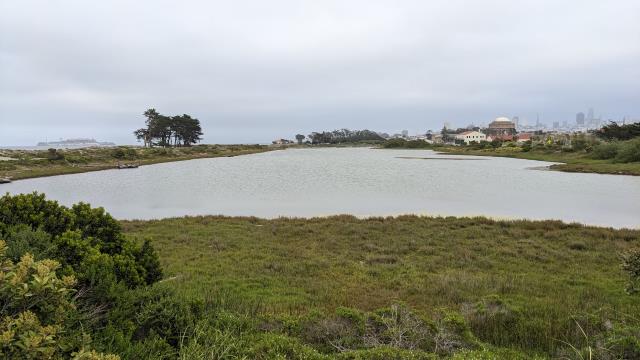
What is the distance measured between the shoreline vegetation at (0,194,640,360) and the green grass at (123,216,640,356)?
39 mm

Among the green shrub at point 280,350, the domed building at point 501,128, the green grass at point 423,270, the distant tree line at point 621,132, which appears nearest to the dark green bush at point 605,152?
the distant tree line at point 621,132

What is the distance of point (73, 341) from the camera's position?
108 inches

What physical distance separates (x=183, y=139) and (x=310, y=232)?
3990 inches

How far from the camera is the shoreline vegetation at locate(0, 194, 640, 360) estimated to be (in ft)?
10.2

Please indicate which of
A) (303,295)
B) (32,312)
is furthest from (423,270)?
(32,312)

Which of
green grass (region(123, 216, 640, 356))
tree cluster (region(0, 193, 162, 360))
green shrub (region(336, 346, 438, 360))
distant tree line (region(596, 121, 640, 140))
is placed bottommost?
green grass (region(123, 216, 640, 356))

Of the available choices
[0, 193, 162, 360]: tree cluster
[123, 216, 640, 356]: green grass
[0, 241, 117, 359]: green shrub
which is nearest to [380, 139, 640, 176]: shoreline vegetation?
[123, 216, 640, 356]: green grass

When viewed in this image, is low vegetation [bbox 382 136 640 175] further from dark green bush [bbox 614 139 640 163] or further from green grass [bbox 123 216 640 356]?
green grass [bbox 123 216 640 356]

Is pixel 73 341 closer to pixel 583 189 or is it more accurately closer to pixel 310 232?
pixel 310 232

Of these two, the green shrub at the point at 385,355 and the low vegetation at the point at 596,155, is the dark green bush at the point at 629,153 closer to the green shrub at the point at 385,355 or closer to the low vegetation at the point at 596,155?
the low vegetation at the point at 596,155

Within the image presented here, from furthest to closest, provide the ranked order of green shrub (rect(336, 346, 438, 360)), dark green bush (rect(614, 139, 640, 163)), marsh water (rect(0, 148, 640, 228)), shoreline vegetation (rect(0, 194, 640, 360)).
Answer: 1. dark green bush (rect(614, 139, 640, 163))
2. marsh water (rect(0, 148, 640, 228))
3. green shrub (rect(336, 346, 438, 360))
4. shoreline vegetation (rect(0, 194, 640, 360))

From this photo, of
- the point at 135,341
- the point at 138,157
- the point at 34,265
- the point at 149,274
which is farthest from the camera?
the point at 138,157

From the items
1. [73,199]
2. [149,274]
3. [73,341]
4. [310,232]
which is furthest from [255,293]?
[73,199]

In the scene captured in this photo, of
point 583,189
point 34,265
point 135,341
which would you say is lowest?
point 583,189
